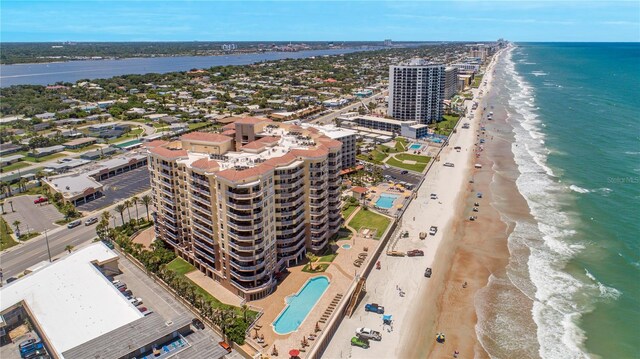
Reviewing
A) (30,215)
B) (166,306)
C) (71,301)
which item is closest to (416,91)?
(30,215)

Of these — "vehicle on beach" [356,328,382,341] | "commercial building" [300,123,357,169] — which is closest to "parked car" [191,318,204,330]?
"vehicle on beach" [356,328,382,341]

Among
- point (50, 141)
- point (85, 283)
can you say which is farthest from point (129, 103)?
point (85, 283)

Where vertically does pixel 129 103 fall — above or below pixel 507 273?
above

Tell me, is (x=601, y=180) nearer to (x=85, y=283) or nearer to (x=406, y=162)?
(x=406, y=162)

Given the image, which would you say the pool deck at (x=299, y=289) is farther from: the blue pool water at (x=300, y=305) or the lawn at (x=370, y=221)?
the lawn at (x=370, y=221)

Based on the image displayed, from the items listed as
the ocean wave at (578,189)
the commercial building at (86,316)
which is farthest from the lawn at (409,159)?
the commercial building at (86,316)
